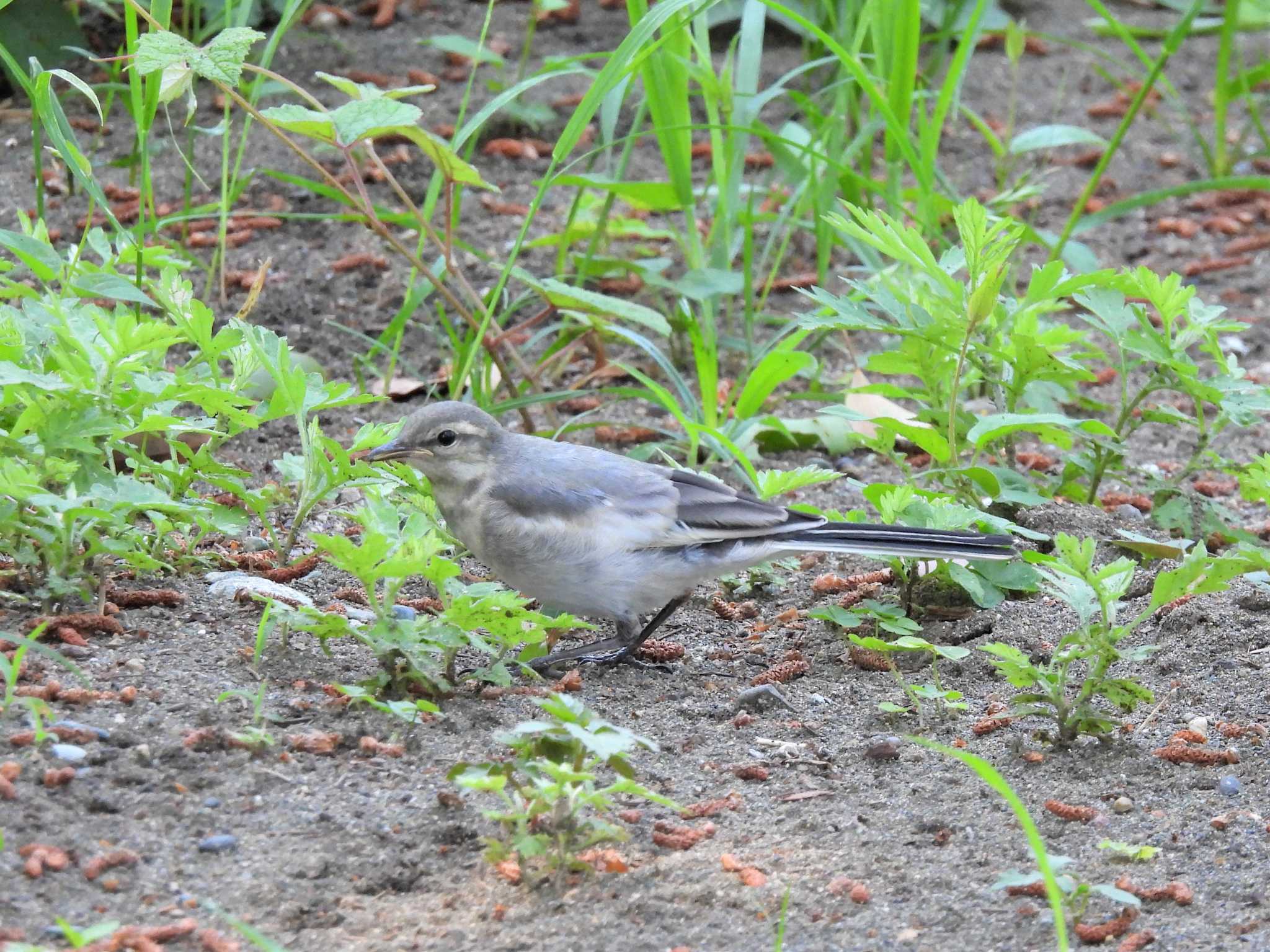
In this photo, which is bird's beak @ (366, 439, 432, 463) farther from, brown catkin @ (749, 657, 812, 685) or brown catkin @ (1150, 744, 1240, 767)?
brown catkin @ (1150, 744, 1240, 767)

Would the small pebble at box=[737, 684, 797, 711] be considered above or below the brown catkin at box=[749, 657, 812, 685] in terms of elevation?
above

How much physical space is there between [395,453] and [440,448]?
131mm

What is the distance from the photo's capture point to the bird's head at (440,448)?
4.46m

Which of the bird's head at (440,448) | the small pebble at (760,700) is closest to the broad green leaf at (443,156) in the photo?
the bird's head at (440,448)

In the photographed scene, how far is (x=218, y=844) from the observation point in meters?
2.98

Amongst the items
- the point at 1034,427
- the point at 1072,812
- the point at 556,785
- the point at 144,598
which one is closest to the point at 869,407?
the point at 1034,427

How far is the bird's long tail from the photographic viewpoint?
4.14 meters


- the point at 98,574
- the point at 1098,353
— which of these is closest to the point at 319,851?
the point at 98,574

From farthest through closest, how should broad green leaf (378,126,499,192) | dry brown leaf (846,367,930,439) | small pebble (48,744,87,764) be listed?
dry brown leaf (846,367,930,439) → broad green leaf (378,126,499,192) → small pebble (48,744,87,764)

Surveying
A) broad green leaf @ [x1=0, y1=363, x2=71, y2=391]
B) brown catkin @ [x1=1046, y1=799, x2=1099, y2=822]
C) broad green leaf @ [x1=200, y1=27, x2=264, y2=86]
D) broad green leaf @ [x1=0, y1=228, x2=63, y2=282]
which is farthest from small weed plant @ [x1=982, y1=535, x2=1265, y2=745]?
broad green leaf @ [x1=0, y1=228, x2=63, y2=282]

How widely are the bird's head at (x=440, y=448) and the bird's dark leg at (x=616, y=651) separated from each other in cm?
57

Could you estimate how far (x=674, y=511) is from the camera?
441 centimetres

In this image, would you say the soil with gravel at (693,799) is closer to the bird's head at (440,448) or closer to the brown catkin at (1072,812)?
the brown catkin at (1072,812)

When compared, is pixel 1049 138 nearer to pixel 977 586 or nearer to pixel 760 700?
pixel 977 586
